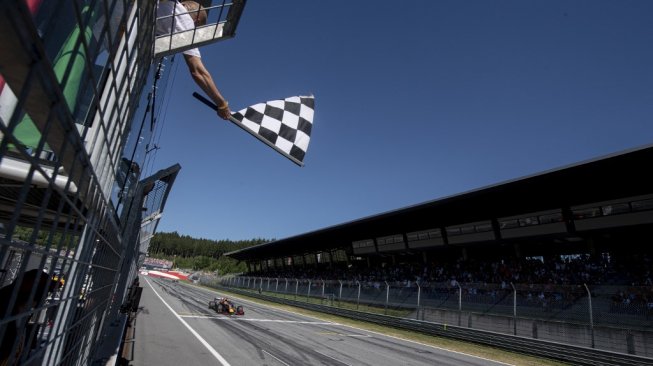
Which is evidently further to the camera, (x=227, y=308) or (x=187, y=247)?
(x=187, y=247)

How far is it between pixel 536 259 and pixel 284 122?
855 inches

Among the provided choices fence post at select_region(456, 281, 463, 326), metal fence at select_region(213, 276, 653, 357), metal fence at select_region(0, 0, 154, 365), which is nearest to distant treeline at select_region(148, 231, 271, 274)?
metal fence at select_region(213, 276, 653, 357)

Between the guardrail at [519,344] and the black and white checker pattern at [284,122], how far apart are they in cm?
1185

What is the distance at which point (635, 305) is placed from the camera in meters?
11.6

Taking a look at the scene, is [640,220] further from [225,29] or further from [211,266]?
[211,266]

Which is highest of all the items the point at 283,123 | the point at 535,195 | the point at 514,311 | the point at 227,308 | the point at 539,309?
the point at 535,195

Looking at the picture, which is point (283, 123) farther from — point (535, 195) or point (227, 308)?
point (535, 195)

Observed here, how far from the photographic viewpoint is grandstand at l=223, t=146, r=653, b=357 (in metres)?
12.4

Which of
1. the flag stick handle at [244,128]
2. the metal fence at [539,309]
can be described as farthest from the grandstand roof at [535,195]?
the flag stick handle at [244,128]

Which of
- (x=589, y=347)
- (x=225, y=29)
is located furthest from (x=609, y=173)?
(x=225, y=29)

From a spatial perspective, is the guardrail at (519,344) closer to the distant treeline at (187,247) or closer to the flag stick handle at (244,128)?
the flag stick handle at (244,128)

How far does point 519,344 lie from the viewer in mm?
13383

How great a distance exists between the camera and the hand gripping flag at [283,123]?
11.5 ft

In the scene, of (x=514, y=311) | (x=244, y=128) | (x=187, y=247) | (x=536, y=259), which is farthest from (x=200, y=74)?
(x=187, y=247)
